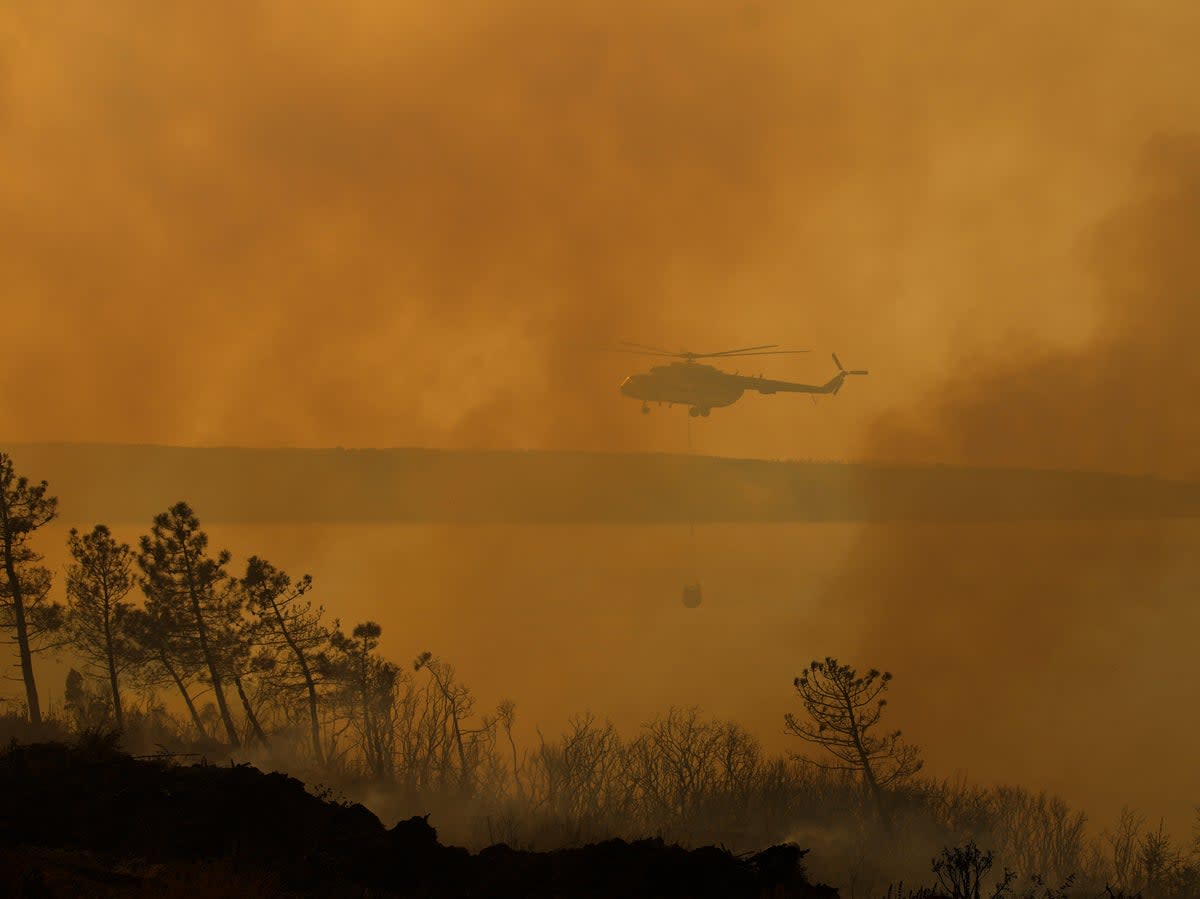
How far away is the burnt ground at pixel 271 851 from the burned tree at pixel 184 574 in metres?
32.8

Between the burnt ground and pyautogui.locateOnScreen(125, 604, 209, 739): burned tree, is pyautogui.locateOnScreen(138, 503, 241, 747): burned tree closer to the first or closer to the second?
pyautogui.locateOnScreen(125, 604, 209, 739): burned tree

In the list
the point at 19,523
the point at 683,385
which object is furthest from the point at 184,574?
the point at 683,385

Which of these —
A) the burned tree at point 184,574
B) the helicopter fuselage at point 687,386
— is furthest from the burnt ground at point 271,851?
the helicopter fuselage at point 687,386

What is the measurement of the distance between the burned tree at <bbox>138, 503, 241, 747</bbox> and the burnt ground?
1291 inches

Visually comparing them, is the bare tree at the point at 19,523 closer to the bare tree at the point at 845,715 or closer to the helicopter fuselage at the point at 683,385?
the bare tree at the point at 845,715

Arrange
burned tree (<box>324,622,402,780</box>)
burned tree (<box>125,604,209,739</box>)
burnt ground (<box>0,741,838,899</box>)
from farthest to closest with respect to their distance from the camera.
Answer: burned tree (<box>324,622,402,780</box>) < burned tree (<box>125,604,209,739</box>) < burnt ground (<box>0,741,838,899</box>)

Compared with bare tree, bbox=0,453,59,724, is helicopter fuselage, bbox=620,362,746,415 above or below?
above

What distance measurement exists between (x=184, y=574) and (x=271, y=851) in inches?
1564

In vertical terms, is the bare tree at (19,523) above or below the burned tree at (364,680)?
above

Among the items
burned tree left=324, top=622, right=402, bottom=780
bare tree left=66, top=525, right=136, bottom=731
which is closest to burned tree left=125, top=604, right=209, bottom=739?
bare tree left=66, top=525, right=136, bottom=731

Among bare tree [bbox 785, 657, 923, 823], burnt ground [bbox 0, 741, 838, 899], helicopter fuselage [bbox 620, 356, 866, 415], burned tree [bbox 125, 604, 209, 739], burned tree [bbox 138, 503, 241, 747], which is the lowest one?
bare tree [bbox 785, 657, 923, 823]

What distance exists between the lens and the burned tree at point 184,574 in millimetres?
61250

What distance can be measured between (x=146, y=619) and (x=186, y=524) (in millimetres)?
6790

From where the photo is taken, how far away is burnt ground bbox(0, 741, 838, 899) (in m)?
23.0
